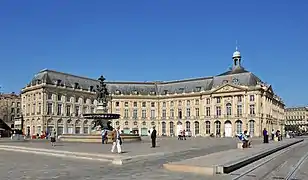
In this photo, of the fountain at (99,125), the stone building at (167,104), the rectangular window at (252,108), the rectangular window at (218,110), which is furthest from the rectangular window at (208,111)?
the fountain at (99,125)

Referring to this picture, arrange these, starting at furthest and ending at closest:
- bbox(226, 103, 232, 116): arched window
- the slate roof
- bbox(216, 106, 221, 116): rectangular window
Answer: bbox(216, 106, 221, 116): rectangular window
bbox(226, 103, 232, 116): arched window
the slate roof

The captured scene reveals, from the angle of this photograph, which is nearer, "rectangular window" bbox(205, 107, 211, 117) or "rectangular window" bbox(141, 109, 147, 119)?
"rectangular window" bbox(205, 107, 211, 117)

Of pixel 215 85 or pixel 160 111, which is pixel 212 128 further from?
pixel 160 111

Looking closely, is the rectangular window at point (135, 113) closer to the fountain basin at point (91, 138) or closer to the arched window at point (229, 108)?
the arched window at point (229, 108)

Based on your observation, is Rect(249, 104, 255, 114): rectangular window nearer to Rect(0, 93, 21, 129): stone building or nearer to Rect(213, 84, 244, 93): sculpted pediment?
Rect(213, 84, 244, 93): sculpted pediment

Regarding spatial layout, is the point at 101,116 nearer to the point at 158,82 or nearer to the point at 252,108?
the point at 252,108

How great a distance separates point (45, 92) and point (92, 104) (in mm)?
19336

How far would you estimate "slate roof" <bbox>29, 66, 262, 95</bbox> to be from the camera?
306 ft

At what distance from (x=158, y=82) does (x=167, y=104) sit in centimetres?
1051

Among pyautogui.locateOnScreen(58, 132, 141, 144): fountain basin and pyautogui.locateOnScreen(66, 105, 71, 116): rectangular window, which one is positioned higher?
pyautogui.locateOnScreen(66, 105, 71, 116): rectangular window

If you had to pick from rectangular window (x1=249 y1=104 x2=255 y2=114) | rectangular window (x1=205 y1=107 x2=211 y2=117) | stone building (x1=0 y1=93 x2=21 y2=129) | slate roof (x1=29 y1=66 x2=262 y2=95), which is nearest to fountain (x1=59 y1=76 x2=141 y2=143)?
slate roof (x1=29 y1=66 x2=262 y2=95)

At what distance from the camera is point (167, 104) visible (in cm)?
11012

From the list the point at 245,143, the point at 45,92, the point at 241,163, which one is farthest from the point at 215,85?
the point at 241,163

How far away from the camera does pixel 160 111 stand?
366 feet
